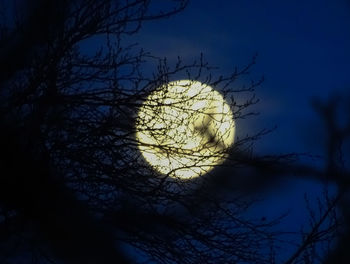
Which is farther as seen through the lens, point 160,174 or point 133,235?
point 160,174

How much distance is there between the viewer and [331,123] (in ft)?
23.8

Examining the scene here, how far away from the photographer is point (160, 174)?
295 inches

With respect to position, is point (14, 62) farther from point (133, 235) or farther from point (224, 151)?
point (224, 151)

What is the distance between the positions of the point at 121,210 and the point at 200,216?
1098 mm

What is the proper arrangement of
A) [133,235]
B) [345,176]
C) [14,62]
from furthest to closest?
[133,235]
[345,176]
[14,62]

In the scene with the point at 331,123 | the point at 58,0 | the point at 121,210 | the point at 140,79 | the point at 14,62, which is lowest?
the point at 14,62

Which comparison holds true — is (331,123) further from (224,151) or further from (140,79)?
(140,79)

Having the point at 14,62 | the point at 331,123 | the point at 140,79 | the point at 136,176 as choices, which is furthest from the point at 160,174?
the point at 14,62

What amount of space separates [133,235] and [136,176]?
82cm

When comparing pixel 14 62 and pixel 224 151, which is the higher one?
pixel 224 151

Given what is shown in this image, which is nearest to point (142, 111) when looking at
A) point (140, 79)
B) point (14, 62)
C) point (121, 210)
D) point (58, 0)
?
point (140, 79)

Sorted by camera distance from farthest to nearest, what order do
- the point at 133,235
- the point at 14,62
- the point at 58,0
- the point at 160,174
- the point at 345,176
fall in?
1. the point at 160,174
2. the point at 133,235
3. the point at 58,0
4. the point at 345,176
5. the point at 14,62

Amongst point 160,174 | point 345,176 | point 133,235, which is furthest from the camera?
point 160,174

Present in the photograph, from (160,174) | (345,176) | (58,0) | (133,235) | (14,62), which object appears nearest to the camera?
(14,62)
